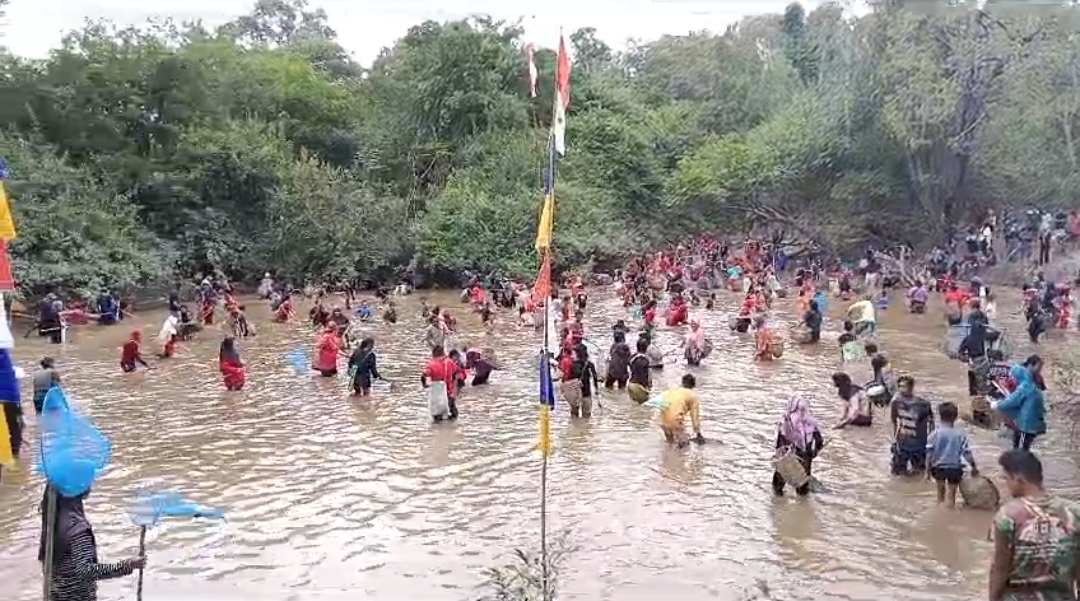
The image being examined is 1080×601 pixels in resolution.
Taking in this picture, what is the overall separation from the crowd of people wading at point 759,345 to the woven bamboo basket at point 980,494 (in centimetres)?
2

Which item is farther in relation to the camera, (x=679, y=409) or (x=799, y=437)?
(x=679, y=409)

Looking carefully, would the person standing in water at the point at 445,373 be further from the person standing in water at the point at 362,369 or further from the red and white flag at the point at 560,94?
the red and white flag at the point at 560,94

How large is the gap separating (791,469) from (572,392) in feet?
14.4

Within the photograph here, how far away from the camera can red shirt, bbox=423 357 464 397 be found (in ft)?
46.4

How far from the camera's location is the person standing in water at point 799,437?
10.9 meters

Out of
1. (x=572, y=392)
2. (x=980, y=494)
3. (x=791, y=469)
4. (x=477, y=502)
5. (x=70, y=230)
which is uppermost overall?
(x=70, y=230)

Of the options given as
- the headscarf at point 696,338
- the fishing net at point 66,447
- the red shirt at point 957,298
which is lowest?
the headscarf at point 696,338

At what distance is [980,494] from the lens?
10430 mm

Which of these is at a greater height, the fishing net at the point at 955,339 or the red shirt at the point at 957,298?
the red shirt at the point at 957,298

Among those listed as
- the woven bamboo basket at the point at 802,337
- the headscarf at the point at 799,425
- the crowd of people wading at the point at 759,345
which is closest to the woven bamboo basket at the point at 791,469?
the crowd of people wading at the point at 759,345

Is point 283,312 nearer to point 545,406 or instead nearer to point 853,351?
point 853,351

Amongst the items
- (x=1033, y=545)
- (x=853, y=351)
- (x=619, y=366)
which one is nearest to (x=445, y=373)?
(x=619, y=366)

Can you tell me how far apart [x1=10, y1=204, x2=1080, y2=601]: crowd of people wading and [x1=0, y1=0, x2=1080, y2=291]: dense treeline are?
162 cm

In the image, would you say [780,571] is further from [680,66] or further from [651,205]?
[680,66]
